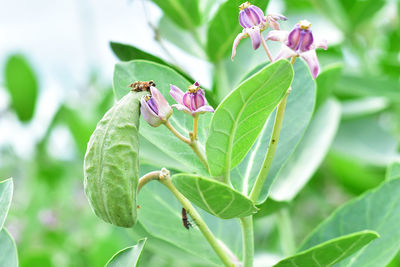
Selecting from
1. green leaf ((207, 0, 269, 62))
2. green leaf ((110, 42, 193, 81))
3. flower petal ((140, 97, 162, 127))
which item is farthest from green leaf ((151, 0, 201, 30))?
flower petal ((140, 97, 162, 127))

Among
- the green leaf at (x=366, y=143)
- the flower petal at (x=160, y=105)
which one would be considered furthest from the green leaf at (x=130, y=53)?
the green leaf at (x=366, y=143)

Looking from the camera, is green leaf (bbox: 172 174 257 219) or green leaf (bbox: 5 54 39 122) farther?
green leaf (bbox: 5 54 39 122)

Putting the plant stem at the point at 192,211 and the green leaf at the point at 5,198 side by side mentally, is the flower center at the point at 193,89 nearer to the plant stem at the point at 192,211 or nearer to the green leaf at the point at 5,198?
the plant stem at the point at 192,211

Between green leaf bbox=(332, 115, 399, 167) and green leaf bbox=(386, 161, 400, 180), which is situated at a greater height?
green leaf bbox=(332, 115, 399, 167)

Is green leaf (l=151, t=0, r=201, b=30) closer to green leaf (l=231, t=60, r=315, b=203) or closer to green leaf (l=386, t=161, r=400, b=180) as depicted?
green leaf (l=231, t=60, r=315, b=203)

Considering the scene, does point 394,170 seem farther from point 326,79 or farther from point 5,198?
point 5,198

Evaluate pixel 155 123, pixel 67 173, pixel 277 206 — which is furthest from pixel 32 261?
pixel 67 173

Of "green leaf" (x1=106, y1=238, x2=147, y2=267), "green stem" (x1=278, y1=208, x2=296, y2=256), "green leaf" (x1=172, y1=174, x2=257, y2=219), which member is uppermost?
"green leaf" (x1=172, y1=174, x2=257, y2=219)

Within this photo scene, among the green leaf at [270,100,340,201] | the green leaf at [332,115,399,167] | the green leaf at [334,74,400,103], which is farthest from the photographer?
the green leaf at [332,115,399,167]
